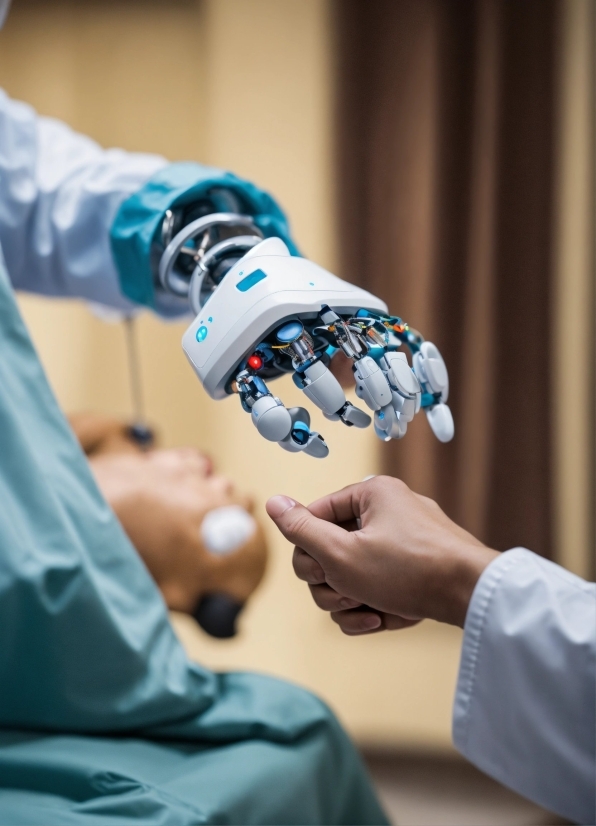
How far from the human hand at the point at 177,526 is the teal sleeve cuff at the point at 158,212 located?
15.4 inches

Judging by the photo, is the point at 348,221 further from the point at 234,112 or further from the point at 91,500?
the point at 91,500

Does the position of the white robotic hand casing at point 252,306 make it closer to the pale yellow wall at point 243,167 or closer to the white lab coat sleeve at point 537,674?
the white lab coat sleeve at point 537,674

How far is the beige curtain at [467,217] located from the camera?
1.56 meters

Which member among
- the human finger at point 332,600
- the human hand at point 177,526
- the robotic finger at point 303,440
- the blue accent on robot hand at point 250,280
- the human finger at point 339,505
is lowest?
the human hand at point 177,526

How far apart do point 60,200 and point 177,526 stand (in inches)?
18.9

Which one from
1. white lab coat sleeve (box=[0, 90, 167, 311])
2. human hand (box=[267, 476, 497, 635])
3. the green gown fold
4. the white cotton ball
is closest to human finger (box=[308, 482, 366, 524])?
human hand (box=[267, 476, 497, 635])

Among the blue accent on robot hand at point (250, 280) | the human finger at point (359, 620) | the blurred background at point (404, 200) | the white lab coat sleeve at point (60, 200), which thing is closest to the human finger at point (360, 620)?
A: the human finger at point (359, 620)

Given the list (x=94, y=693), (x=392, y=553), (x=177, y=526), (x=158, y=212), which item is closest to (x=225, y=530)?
(x=177, y=526)

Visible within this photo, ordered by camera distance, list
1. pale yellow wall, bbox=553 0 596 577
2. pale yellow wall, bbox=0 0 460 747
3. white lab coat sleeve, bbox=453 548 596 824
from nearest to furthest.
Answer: white lab coat sleeve, bbox=453 548 596 824 → pale yellow wall, bbox=553 0 596 577 → pale yellow wall, bbox=0 0 460 747

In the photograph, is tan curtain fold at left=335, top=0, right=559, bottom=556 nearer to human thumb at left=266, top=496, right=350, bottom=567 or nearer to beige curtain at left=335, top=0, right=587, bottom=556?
beige curtain at left=335, top=0, right=587, bottom=556

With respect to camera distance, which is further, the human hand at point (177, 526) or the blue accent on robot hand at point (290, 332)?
the human hand at point (177, 526)

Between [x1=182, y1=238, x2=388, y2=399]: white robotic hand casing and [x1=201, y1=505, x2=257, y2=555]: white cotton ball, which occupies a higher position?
[x1=182, y1=238, x2=388, y2=399]: white robotic hand casing

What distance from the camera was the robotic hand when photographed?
0.56 meters

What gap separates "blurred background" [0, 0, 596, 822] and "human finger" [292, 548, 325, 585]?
1.03 m
